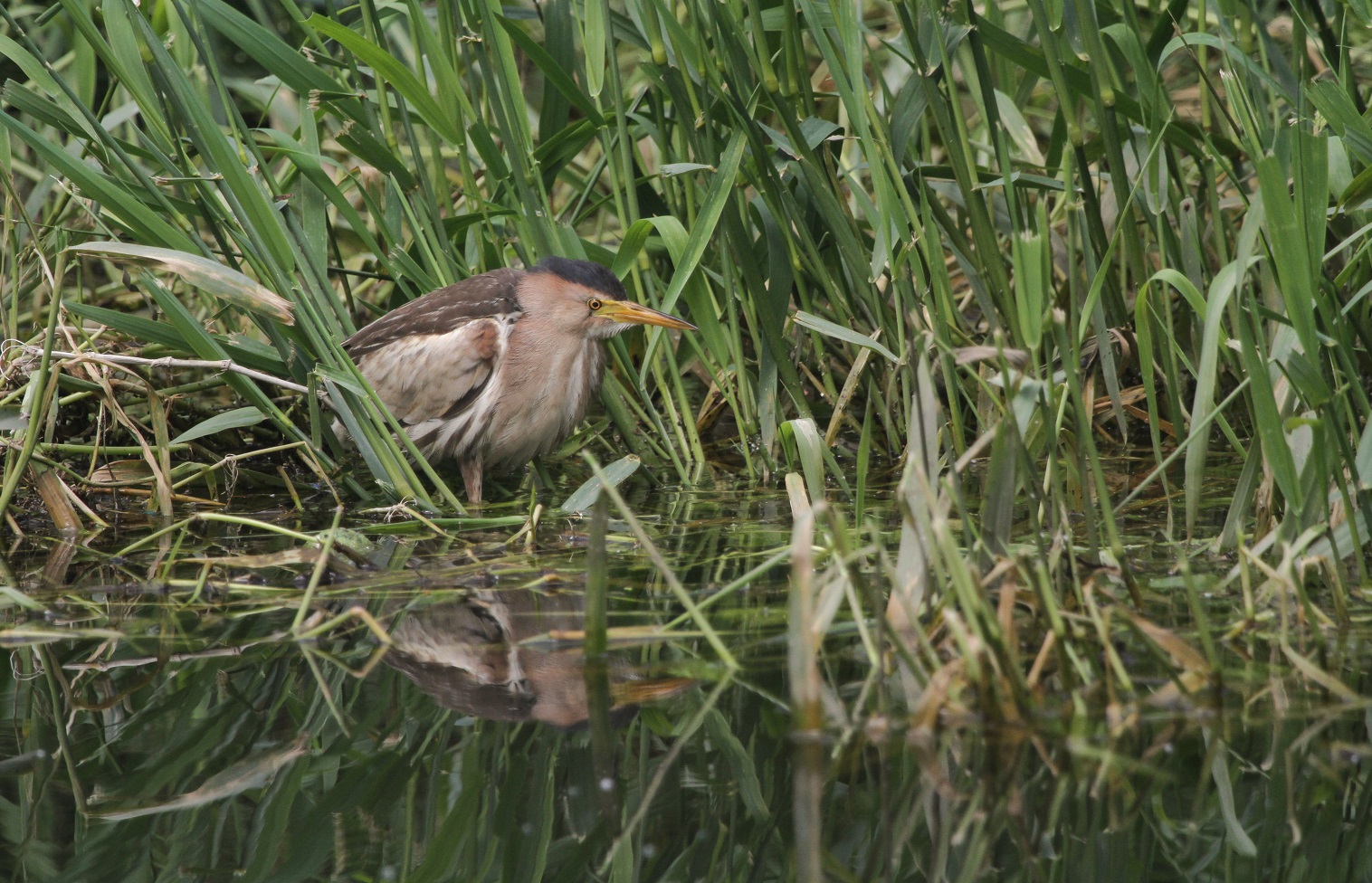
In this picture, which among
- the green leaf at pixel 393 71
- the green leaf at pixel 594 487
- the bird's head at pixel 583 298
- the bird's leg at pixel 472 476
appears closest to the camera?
the green leaf at pixel 594 487

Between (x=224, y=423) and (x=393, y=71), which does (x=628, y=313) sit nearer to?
(x=393, y=71)

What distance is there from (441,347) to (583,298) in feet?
1.42

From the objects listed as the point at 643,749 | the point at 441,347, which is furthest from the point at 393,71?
the point at 643,749

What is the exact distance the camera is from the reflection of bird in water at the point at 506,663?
2.28 meters

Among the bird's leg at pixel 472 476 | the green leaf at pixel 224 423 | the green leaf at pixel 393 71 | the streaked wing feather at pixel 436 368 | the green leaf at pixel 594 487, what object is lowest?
the green leaf at pixel 594 487

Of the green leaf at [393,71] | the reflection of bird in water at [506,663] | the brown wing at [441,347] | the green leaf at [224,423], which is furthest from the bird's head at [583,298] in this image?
the reflection of bird in water at [506,663]

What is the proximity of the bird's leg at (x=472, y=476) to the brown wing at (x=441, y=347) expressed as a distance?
0.15 metres

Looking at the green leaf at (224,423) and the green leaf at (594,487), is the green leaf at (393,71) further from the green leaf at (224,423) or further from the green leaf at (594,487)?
the green leaf at (594,487)

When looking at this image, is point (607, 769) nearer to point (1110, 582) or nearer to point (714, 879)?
point (714, 879)

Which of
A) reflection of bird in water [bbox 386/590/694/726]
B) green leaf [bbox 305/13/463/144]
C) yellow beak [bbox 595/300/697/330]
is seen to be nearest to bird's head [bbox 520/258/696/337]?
yellow beak [bbox 595/300/697/330]

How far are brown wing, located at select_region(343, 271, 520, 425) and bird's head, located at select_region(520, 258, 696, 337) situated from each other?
4.2 inches

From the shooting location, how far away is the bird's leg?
4277 millimetres

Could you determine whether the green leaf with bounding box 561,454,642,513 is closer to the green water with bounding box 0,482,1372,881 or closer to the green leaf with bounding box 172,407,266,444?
the green water with bounding box 0,482,1372,881

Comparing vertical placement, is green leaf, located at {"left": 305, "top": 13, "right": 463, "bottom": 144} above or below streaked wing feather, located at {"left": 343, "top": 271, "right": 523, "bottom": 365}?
above
